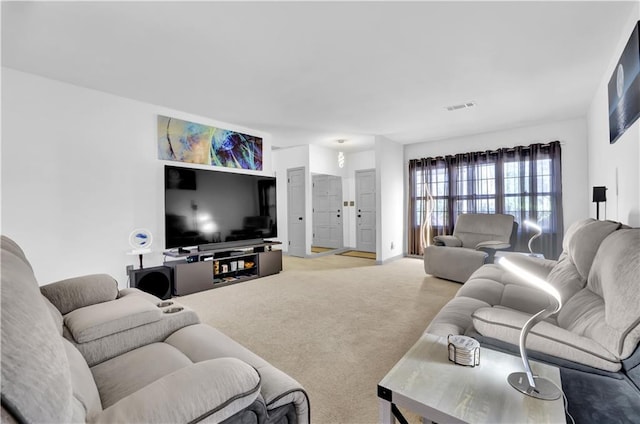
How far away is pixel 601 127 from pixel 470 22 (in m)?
2.52

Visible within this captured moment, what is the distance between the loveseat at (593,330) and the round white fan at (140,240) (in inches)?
131

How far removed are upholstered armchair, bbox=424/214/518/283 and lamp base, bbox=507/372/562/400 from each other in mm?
3296

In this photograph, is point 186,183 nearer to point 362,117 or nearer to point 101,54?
point 101,54

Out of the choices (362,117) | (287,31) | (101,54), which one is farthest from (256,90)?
(362,117)

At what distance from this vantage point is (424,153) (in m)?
6.17

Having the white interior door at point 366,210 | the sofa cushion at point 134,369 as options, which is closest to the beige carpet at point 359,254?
the white interior door at point 366,210

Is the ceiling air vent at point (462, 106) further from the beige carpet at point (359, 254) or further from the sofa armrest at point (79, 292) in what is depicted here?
the sofa armrest at point (79, 292)

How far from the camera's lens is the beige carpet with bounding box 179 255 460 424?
181 centimetres

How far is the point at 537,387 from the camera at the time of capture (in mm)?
1003

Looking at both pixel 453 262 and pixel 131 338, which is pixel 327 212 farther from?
pixel 131 338

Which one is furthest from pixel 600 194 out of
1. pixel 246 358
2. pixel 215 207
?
pixel 215 207

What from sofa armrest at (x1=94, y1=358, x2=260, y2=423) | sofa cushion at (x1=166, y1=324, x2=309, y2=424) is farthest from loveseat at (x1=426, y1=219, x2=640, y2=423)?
sofa armrest at (x1=94, y1=358, x2=260, y2=423)

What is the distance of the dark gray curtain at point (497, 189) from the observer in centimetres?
477

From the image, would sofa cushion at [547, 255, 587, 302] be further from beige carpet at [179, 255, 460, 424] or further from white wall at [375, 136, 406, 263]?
white wall at [375, 136, 406, 263]
